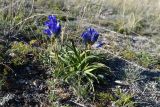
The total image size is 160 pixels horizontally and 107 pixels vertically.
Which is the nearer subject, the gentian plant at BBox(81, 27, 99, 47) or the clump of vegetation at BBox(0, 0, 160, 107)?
the clump of vegetation at BBox(0, 0, 160, 107)

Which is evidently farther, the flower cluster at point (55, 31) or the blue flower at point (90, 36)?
the blue flower at point (90, 36)

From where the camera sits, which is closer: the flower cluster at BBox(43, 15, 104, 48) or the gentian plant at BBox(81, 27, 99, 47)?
the flower cluster at BBox(43, 15, 104, 48)

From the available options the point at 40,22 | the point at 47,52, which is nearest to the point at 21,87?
the point at 47,52

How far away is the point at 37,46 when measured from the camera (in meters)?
5.55

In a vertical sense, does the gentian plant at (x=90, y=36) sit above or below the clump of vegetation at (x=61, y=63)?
above

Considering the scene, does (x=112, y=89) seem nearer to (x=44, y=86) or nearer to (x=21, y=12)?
(x=44, y=86)

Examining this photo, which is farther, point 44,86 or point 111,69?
point 111,69

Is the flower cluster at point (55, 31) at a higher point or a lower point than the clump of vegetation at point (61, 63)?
higher

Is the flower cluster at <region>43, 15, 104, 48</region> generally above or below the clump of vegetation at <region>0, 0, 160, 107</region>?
above

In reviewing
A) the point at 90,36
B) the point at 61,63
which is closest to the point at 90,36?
the point at 90,36

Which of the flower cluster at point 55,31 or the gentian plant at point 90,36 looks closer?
the flower cluster at point 55,31

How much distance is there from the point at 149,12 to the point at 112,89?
4406 millimetres

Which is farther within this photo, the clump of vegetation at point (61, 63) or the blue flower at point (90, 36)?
the blue flower at point (90, 36)

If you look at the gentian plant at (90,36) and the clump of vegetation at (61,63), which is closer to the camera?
the clump of vegetation at (61,63)
